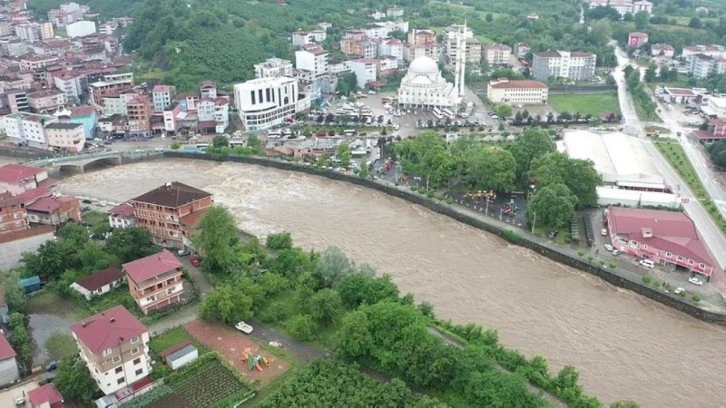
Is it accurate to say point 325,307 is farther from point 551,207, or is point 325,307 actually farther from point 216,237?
point 551,207

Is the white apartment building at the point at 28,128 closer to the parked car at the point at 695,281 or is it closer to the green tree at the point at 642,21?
the parked car at the point at 695,281

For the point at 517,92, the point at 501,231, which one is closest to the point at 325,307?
the point at 501,231

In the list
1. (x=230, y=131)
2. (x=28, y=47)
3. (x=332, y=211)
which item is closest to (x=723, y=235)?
(x=332, y=211)

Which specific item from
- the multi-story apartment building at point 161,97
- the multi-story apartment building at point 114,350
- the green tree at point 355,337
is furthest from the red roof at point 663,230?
the multi-story apartment building at point 161,97

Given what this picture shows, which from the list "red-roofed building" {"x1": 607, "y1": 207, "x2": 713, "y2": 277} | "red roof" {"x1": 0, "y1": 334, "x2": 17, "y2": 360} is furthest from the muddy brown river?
"red roof" {"x1": 0, "y1": 334, "x2": 17, "y2": 360}

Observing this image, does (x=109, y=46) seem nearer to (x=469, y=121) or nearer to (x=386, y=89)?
(x=386, y=89)

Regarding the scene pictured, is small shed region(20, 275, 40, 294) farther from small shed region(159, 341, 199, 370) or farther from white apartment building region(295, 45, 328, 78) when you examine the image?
white apartment building region(295, 45, 328, 78)

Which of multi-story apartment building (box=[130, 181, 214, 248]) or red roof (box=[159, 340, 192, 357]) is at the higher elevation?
multi-story apartment building (box=[130, 181, 214, 248])
